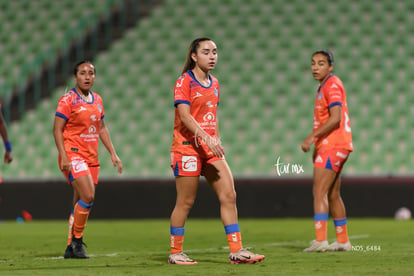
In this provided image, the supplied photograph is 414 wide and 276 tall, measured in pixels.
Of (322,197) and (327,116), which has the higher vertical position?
(327,116)

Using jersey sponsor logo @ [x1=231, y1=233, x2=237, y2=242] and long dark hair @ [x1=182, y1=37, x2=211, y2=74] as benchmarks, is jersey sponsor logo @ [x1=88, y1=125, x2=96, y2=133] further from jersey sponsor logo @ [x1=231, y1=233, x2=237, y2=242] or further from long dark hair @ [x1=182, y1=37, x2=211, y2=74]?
jersey sponsor logo @ [x1=231, y1=233, x2=237, y2=242]

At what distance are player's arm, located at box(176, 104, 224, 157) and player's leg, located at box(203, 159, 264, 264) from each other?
267mm

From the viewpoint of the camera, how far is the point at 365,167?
650 inches

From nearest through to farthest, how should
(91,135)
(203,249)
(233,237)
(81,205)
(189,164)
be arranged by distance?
1. (233,237)
2. (189,164)
3. (81,205)
4. (91,135)
5. (203,249)

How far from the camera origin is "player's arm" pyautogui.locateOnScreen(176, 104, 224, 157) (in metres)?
6.59

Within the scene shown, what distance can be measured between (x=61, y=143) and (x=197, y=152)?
60.7 inches

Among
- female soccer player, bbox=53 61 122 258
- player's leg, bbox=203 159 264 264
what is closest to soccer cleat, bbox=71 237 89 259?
female soccer player, bbox=53 61 122 258

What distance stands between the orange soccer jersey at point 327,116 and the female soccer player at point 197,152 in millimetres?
1822

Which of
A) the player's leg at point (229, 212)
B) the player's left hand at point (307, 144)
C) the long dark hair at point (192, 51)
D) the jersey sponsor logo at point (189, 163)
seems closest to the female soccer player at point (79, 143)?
the jersey sponsor logo at point (189, 163)

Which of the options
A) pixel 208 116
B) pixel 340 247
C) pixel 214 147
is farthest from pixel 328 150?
pixel 214 147

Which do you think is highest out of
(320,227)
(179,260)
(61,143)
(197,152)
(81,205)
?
(61,143)

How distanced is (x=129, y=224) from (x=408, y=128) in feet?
21.2

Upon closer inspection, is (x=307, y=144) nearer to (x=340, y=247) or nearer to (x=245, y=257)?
(x=340, y=247)

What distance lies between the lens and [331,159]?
8508 mm
